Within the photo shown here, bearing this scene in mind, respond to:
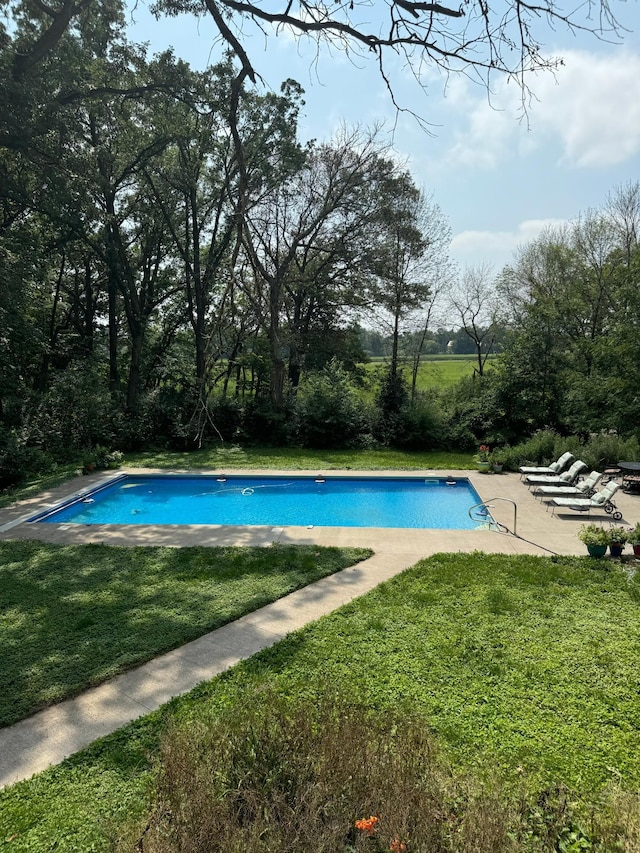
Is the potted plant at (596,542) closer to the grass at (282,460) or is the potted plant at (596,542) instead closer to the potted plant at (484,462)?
the potted plant at (484,462)

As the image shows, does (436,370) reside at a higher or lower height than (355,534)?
higher

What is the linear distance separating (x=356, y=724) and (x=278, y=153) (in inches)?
643

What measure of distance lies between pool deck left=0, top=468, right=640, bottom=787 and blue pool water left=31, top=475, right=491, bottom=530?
0.31 meters

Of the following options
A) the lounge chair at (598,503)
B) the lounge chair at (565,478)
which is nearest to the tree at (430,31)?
the lounge chair at (598,503)

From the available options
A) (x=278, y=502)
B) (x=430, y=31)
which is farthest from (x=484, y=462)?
(x=430, y=31)

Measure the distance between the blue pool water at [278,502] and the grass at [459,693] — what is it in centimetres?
449

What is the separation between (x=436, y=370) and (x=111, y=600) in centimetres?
2006

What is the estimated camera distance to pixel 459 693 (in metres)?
3.62

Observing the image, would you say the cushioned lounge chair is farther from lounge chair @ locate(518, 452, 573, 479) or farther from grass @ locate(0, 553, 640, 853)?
grass @ locate(0, 553, 640, 853)

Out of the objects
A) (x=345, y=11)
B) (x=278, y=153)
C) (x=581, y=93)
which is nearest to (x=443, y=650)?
(x=581, y=93)

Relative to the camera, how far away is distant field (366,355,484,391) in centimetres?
2205

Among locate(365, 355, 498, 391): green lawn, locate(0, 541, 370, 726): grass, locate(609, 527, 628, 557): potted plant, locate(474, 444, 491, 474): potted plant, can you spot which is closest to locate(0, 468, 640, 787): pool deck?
locate(0, 541, 370, 726): grass

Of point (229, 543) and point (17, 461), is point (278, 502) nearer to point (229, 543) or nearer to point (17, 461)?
point (229, 543)

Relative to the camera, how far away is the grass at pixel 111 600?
13.1ft
